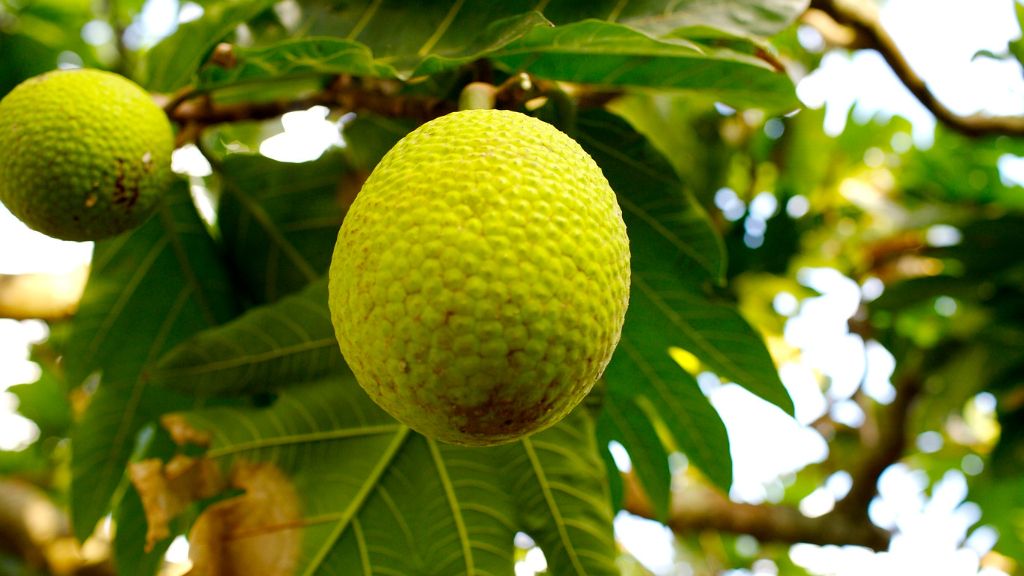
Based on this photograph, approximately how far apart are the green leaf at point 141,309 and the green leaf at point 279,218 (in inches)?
2.0

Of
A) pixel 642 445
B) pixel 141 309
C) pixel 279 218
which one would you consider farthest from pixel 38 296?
pixel 642 445

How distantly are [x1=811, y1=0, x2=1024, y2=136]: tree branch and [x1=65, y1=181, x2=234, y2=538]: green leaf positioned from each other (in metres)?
1.35

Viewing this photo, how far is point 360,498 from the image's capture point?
1.22 meters

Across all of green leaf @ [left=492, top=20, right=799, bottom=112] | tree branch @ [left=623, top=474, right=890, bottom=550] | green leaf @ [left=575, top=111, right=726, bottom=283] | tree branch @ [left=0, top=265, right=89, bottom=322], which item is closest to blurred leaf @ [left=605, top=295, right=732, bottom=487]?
green leaf @ [left=575, top=111, right=726, bottom=283]

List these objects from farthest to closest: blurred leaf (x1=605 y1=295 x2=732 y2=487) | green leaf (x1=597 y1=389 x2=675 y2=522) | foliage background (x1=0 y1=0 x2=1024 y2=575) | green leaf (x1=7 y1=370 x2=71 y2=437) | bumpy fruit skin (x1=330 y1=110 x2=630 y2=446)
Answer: green leaf (x1=7 y1=370 x2=71 y2=437)
green leaf (x1=597 y1=389 x2=675 y2=522)
blurred leaf (x1=605 y1=295 x2=732 y2=487)
foliage background (x1=0 y1=0 x2=1024 y2=575)
bumpy fruit skin (x1=330 y1=110 x2=630 y2=446)

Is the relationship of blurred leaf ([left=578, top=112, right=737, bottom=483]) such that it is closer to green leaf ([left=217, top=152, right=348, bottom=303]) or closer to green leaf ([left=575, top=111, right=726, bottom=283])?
green leaf ([left=575, top=111, right=726, bottom=283])

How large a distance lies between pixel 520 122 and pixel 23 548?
2299mm

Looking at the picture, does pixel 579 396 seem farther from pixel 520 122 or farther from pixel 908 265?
pixel 908 265

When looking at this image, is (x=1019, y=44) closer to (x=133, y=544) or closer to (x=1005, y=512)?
(x=1005, y=512)

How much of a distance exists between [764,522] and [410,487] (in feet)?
4.57

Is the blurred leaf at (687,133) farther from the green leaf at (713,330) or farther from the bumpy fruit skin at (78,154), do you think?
the bumpy fruit skin at (78,154)

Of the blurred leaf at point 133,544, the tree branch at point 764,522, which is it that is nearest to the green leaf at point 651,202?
the blurred leaf at point 133,544

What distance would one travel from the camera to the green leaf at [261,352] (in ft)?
3.95

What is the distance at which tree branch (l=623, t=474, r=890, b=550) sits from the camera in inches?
89.3
